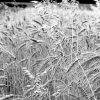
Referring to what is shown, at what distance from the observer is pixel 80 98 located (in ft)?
4.46

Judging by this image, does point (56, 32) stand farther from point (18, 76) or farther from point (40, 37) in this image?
point (40, 37)

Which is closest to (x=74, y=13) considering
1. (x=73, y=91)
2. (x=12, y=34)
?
Answer: (x=12, y=34)

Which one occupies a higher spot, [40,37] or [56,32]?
[56,32]

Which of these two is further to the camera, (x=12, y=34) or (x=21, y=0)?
(x=21, y=0)

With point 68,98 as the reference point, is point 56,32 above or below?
above

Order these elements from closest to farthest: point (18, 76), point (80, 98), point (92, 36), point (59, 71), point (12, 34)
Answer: point (80, 98) → point (59, 71) → point (18, 76) → point (92, 36) → point (12, 34)

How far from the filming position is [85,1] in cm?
1959

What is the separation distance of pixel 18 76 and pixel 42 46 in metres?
0.52

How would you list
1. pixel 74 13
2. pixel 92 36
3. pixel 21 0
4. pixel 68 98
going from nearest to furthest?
pixel 68 98, pixel 92 36, pixel 74 13, pixel 21 0

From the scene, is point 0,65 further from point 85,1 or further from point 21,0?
point 85,1

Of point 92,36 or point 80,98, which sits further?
point 92,36

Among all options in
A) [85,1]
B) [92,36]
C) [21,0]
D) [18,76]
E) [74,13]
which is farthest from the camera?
[85,1]

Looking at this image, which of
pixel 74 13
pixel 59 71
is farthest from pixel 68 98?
pixel 74 13

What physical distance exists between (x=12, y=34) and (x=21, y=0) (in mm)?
14537
